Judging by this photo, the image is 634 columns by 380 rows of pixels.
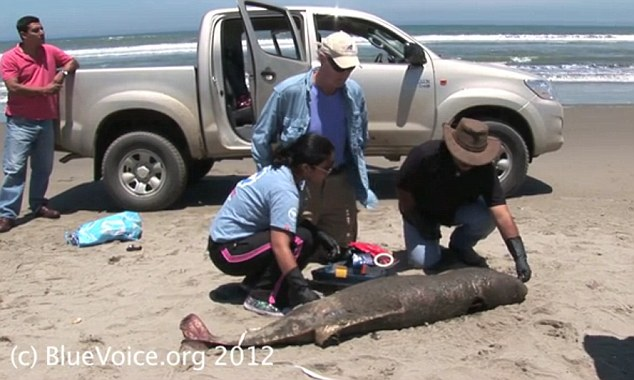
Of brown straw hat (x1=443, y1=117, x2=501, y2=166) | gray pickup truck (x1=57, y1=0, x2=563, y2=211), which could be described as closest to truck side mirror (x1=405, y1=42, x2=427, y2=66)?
gray pickup truck (x1=57, y1=0, x2=563, y2=211)

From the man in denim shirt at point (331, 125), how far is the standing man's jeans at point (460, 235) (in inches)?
18.9

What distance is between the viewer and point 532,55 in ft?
96.8

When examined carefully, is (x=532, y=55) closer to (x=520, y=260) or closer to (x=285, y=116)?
(x=520, y=260)

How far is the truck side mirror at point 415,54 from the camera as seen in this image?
839cm

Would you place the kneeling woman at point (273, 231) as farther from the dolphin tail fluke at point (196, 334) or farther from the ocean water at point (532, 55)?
the ocean water at point (532, 55)

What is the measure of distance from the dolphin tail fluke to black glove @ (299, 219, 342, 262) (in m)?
1.14

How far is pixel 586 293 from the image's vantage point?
566cm

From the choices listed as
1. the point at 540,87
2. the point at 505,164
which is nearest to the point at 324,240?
the point at 505,164

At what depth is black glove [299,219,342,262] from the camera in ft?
18.5

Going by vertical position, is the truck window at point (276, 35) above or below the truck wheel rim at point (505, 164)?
above

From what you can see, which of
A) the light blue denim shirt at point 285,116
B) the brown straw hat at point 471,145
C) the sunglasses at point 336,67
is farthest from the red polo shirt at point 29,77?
the brown straw hat at point 471,145

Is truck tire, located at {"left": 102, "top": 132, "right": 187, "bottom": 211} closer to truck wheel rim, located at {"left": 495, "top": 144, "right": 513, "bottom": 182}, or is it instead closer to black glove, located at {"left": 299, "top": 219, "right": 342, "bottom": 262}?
black glove, located at {"left": 299, "top": 219, "right": 342, "bottom": 262}

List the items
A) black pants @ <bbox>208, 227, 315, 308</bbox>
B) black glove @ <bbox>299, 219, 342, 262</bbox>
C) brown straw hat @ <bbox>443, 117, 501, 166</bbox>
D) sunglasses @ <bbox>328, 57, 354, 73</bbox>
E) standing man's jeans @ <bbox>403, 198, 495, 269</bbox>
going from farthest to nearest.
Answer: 1. standing man's jeans @ <bbox>403, 198, 495, 269</bbox>
2. black glove @ <bbox>299, 219, 342, 262</bbox>
3. brown straw hat @ <bbox>443, 117, 501, 166</bbox>
4. sunglasses @ <bbox>328, 57, 354, 73</bbox>
5. black pants @ <bbox>208, 227, 315, 308</bbox>

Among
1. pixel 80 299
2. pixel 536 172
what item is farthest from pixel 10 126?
pixel 536 172
